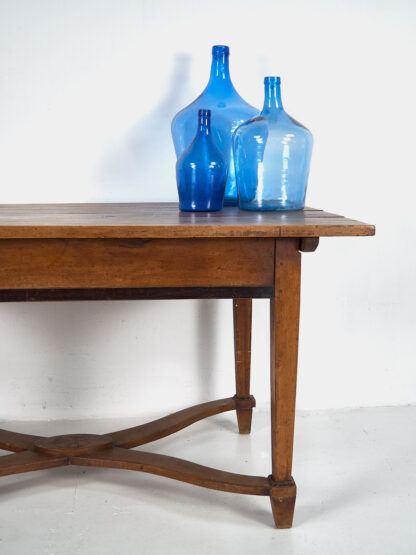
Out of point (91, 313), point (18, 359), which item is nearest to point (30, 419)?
point (18, 359)

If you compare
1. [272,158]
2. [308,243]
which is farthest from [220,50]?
[308,243]

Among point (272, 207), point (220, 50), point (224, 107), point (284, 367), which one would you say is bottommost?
point (284, 367)

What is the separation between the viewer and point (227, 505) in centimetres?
170

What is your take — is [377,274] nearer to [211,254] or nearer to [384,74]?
[384,74]

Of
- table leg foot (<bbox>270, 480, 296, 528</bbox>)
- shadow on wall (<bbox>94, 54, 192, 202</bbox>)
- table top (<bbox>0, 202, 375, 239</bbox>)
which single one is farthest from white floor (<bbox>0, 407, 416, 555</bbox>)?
shadow on wall (<bbox>94, 54, 192, 202</bbox>)

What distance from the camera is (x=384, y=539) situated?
60.2 inches

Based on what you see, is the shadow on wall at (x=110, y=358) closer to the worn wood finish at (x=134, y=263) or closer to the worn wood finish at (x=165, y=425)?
the worn wood finish at (x=165, y=425)

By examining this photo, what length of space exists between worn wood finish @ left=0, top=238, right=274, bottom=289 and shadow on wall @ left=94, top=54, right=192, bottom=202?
0.83 m

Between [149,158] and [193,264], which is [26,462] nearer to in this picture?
[193,264]

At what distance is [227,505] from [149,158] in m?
1.07

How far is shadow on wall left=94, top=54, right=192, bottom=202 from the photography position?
7.27 ft

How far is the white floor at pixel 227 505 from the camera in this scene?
151cm

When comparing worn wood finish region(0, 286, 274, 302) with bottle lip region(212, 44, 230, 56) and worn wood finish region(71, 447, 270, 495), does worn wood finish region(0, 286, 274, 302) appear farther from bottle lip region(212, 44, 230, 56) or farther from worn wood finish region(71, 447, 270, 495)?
bottle lip region(212, 44, 230, 56)

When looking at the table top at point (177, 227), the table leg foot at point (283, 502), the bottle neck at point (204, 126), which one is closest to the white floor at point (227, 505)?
the table leg foot at point (283, 502)
